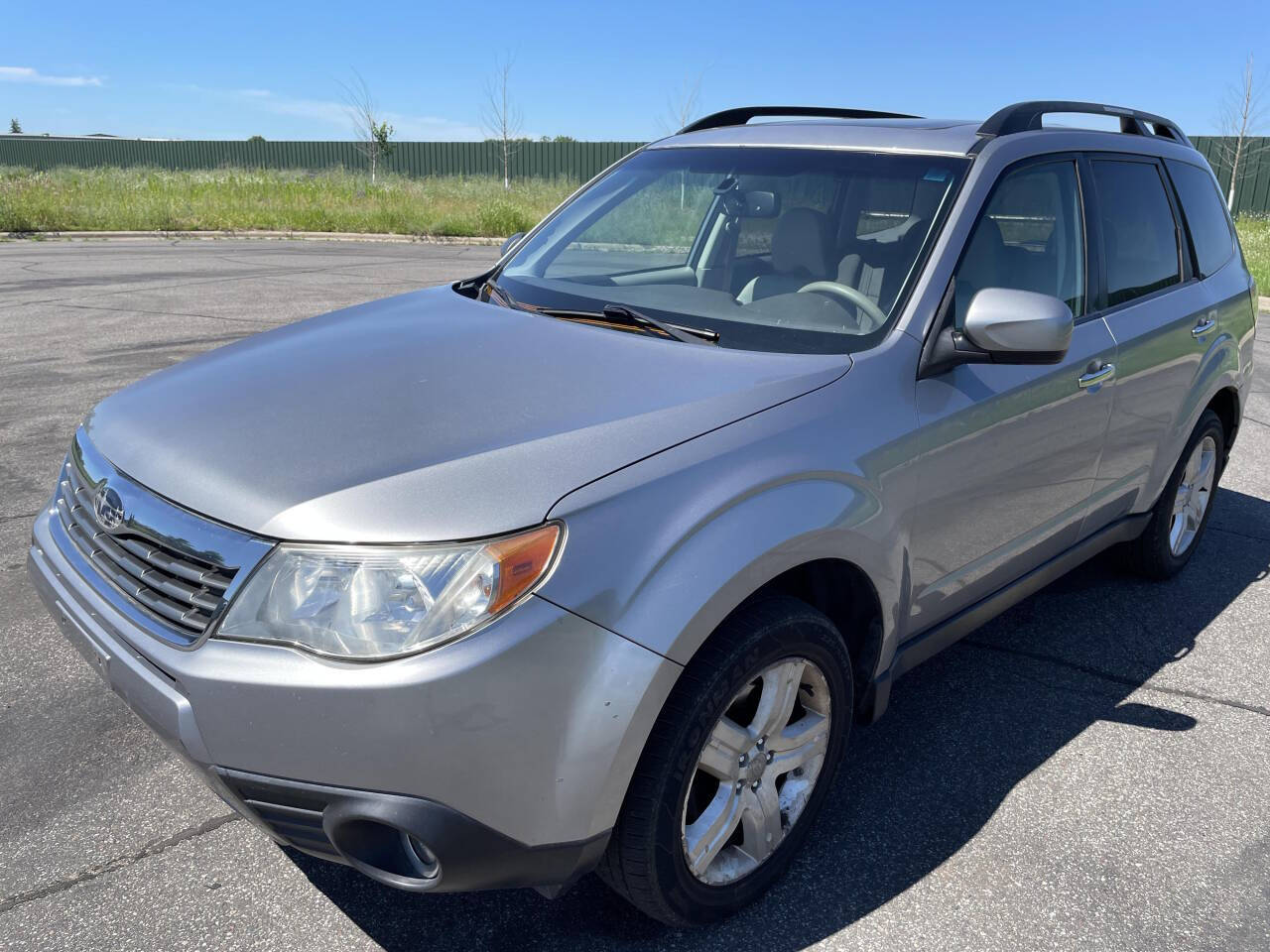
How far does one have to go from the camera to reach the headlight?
187 centimetres

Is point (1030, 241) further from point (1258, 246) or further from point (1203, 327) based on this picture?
point (1258, 246)

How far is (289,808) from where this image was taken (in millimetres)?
1953

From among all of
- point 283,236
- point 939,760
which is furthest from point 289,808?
point 283,236

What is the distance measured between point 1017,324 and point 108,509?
225 cm

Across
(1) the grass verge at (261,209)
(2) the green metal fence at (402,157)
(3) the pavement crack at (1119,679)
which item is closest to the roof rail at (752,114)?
(3) the pavement crack at (1119,679)

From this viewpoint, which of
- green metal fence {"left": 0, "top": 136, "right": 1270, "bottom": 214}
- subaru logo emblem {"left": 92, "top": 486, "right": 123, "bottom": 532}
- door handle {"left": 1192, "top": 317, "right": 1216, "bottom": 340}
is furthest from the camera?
green metal fence {"left": 0, "top": 136, "right": 1270, "bottom": 214}

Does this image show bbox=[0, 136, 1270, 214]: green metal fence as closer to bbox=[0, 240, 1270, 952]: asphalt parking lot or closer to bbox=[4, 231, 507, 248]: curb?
bbox=[4, 231, 507, 248]: curb

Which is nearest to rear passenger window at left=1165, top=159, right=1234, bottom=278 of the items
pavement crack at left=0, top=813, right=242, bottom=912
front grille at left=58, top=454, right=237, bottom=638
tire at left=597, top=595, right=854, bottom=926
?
tire at left=597, top=595, right=854, bottom=926

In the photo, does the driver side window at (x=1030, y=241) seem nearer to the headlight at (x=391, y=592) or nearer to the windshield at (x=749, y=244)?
the windshield at (x=749, y=244)

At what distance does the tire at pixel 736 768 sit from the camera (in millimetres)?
2145

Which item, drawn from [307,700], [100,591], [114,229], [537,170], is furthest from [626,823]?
[537,170]

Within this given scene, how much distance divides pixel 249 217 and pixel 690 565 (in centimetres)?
2397

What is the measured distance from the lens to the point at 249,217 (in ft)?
77.0

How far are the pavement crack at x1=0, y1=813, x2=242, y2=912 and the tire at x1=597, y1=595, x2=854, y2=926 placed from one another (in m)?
1.20
